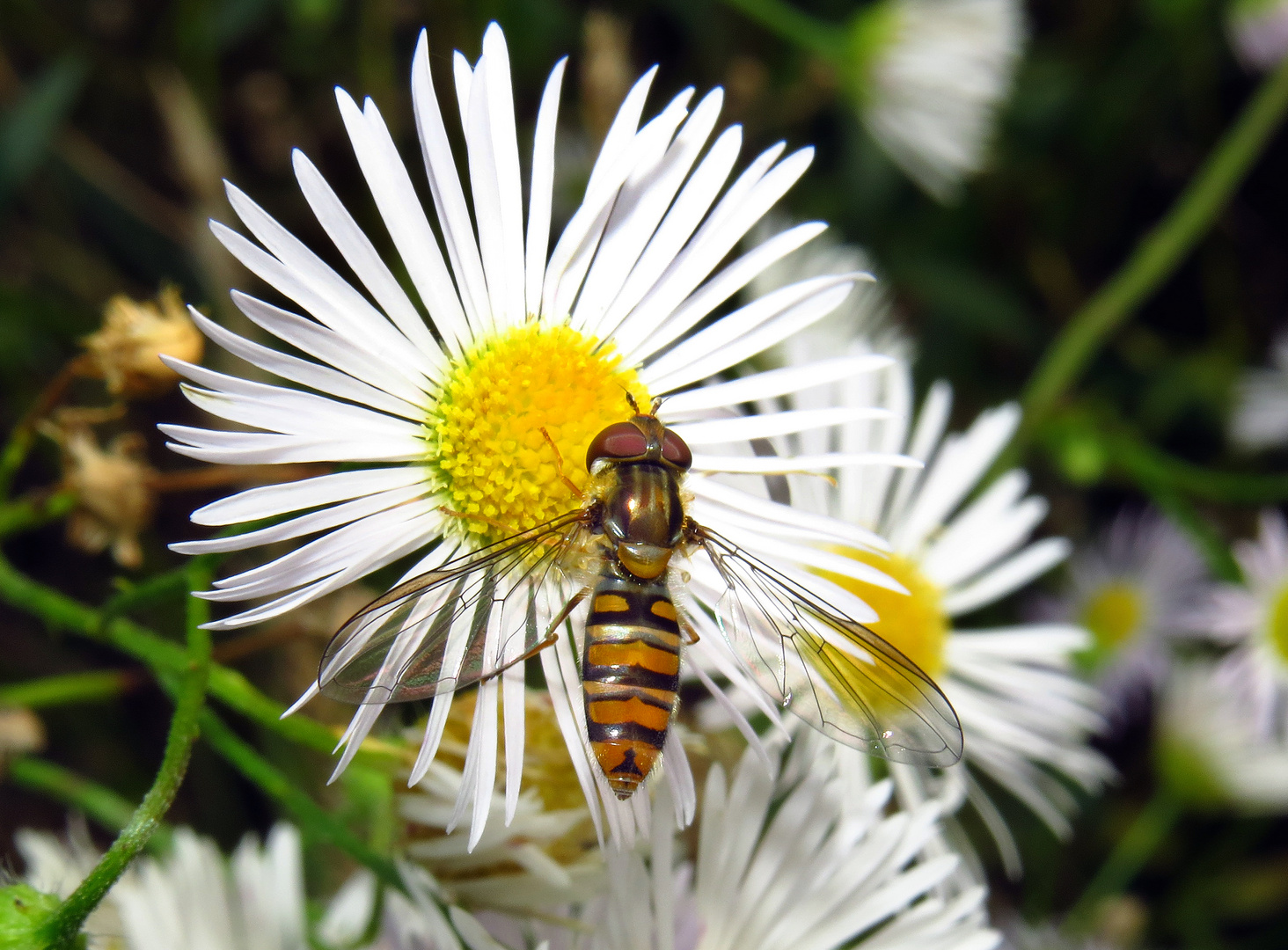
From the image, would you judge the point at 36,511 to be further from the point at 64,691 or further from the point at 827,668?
the point at 827,668

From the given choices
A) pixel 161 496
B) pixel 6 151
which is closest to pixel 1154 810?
pixel 161 496

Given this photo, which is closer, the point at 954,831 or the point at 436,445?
the point at 436,445

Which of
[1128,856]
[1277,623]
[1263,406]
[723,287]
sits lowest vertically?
[1128,856]

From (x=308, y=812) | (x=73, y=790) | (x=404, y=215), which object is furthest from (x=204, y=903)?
(x=404, y=215)

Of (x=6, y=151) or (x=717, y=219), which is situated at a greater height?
(x=6, y=151)

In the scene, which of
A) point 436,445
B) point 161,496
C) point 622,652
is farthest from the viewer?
point 161,496

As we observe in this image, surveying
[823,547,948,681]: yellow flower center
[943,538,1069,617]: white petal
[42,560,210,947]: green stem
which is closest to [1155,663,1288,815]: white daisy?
[943,538,1069,617]: white petal

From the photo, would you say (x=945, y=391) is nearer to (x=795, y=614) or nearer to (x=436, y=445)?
(x=795, y=614)
